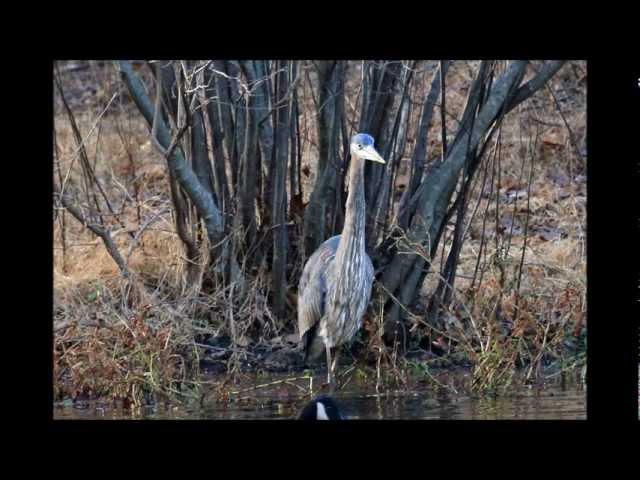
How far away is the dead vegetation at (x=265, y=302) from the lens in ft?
25.5

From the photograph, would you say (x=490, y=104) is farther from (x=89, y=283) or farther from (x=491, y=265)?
(x=89, y=283)

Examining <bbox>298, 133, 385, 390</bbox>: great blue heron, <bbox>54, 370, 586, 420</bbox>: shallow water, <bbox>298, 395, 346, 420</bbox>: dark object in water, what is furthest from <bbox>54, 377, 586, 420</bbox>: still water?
<bbox>298, 395, 346, 420</bbox>: dark object in water

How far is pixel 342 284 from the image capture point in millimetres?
8438

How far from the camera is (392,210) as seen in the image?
9.25 m

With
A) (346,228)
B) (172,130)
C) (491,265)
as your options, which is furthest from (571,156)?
(172,130)

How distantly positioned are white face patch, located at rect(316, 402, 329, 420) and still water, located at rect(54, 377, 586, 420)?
95cm

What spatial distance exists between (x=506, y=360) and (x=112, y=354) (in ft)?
8.11

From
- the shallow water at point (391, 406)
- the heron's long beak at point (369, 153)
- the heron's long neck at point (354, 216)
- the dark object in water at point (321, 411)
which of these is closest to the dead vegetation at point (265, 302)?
the shallow water at point (391, 406)

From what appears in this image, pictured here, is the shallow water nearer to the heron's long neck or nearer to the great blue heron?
the great blue heron

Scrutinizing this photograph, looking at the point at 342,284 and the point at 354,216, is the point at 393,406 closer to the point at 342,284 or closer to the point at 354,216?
the point at 342,284

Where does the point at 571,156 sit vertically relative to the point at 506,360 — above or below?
above

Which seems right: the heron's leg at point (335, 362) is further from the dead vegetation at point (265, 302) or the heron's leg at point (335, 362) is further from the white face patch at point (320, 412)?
A: the white face patch at point (320, 412)

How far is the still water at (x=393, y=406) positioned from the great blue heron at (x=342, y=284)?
453 mm
